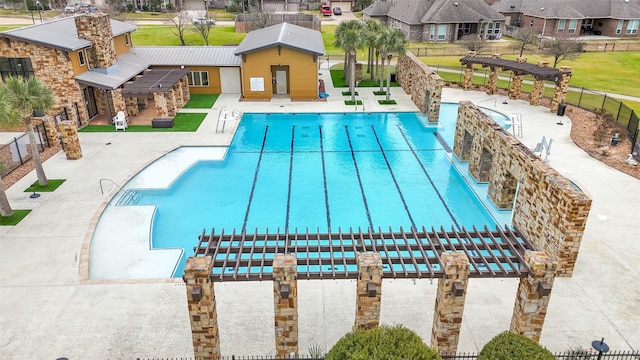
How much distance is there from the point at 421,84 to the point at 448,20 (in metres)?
33.9

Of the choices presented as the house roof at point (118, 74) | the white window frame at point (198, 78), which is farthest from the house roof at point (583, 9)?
the house roof at point (118, 74)

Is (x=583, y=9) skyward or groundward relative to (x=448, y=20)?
skyward

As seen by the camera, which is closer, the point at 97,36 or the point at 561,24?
the point at 97,36

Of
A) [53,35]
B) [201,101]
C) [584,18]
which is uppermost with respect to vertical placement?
[53,35]

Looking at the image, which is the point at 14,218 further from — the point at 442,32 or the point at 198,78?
the point at 442,32

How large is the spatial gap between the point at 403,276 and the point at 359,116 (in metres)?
22.0

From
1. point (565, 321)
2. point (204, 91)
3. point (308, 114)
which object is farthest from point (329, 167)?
point (204, 91)

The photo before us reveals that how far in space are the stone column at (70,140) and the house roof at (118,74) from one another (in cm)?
529

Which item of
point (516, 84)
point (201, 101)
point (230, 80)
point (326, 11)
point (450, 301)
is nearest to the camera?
point (450, 301)

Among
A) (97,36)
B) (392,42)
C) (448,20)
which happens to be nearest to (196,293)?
(97,36)

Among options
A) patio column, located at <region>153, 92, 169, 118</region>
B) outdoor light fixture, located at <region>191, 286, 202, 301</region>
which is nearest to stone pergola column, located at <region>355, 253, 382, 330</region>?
outdoor light fixture, located at <region>191, 286, 202, 301</region>

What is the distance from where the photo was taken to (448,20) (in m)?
60.2

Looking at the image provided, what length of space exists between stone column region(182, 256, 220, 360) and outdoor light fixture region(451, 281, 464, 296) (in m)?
5.61

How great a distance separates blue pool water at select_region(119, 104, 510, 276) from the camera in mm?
18750
